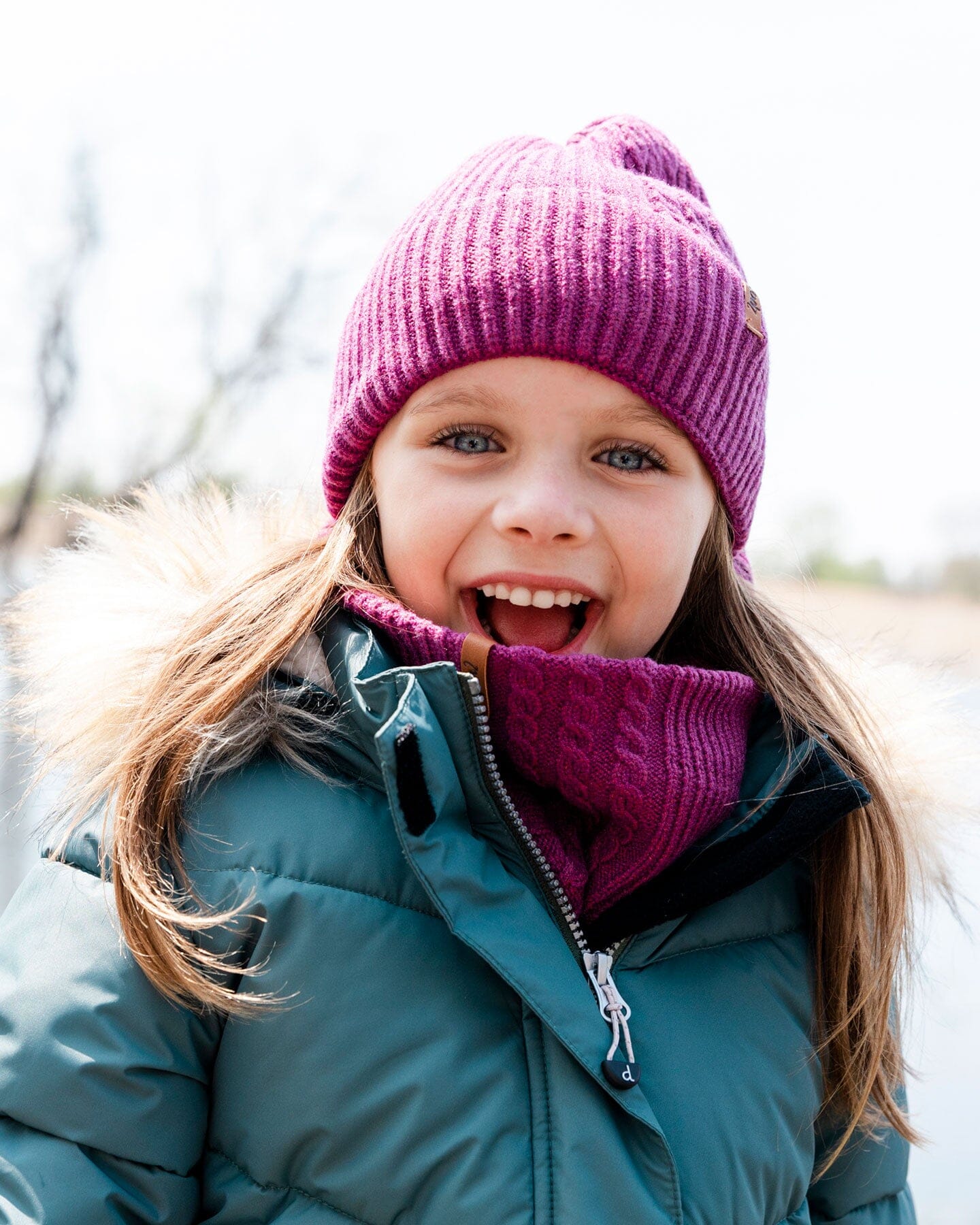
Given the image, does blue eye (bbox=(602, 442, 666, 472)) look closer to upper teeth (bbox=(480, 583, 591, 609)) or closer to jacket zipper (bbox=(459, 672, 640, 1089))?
upper teeth (bbox=(480, 583, 591, 609))

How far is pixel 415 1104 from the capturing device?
3.10 ft

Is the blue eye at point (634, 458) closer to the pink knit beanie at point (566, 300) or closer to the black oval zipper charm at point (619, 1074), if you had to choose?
the pink knit beanie at point (566, 300)

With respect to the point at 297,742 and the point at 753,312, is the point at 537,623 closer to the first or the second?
the point at 297,742

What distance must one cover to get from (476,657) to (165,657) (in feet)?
1.16

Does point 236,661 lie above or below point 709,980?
above

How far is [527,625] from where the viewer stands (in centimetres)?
124

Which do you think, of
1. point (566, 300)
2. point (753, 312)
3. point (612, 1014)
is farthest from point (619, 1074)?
point (753, 312)

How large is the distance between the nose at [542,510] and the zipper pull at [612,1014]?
1.43 feet

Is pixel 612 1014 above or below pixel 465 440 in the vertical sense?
below

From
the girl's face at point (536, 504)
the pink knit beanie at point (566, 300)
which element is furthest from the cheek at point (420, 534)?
the pink knit beanie at point (566, 300)

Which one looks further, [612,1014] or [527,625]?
[527,625]

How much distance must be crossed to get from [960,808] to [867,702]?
0.19 meters

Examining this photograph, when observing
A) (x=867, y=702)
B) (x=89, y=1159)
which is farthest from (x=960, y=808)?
(x=89, y=1159)

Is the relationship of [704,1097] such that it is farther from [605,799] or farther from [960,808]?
[960,808]
